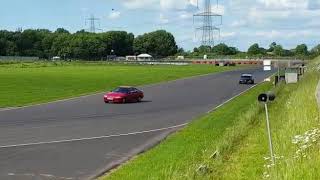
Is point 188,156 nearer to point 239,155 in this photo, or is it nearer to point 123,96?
point 239,155

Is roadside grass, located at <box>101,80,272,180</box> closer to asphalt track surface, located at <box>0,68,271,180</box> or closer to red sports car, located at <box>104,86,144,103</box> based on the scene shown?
asphalt track surface, located at <box>0,68,271,180</box>

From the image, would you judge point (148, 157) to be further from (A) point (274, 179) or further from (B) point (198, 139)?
(A) point (274, 179)

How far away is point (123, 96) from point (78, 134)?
20331 millimetres

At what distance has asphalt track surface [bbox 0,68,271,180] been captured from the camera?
16438 mm

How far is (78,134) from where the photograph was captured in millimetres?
23906

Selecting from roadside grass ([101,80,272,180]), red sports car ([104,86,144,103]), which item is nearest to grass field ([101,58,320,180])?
roadside grass ([101,80,272,180])

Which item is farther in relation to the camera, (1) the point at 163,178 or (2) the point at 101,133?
(2) the point at 101,133

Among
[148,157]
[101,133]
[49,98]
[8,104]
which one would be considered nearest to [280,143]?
[148,157]

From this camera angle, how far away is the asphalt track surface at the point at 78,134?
53.9ft

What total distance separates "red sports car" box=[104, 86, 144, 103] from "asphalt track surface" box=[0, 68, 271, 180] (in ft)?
5.12

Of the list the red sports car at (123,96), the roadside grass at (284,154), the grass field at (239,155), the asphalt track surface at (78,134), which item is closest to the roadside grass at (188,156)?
the grass field at (239,155)

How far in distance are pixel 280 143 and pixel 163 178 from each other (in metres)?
2.92

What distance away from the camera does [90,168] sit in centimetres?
1642

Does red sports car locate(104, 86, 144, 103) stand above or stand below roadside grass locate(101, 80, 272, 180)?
below
